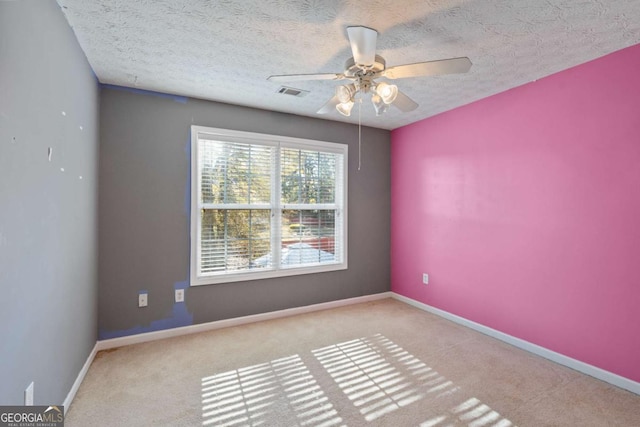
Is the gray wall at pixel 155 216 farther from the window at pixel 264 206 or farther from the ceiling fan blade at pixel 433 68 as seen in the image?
the ceiling fan blade at pixel 433 68

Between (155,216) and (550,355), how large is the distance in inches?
148

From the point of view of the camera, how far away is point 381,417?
71.2 inches

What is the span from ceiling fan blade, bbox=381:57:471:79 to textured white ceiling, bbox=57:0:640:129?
31cm

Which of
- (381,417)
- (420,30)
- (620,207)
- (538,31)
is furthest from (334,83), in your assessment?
(381,417)

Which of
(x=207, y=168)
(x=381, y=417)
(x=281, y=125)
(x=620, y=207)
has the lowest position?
(x=381, y=417)

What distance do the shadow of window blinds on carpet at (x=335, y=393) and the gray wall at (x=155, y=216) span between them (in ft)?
3.32

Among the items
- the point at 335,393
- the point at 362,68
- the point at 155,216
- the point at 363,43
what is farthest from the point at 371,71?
the point at 155,216

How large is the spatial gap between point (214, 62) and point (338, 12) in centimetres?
110

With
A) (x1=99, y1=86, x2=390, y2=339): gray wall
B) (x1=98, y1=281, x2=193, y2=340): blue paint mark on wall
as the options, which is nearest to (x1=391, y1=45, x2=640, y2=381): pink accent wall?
(x1=99, y1=86, x2=390, y2=339): gray wall

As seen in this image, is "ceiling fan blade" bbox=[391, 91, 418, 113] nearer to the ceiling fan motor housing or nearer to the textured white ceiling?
the ceiling fan motor housing

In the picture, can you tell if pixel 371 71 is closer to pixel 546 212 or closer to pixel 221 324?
pixel 546 212

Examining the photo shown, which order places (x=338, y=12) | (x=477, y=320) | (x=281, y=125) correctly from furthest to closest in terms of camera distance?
(x=281, y=125), (x=477, y=320), (x=338, y=12)

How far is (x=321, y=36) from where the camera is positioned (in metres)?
1.97

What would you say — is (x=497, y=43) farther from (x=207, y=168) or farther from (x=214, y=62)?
(x=207, y=168)
